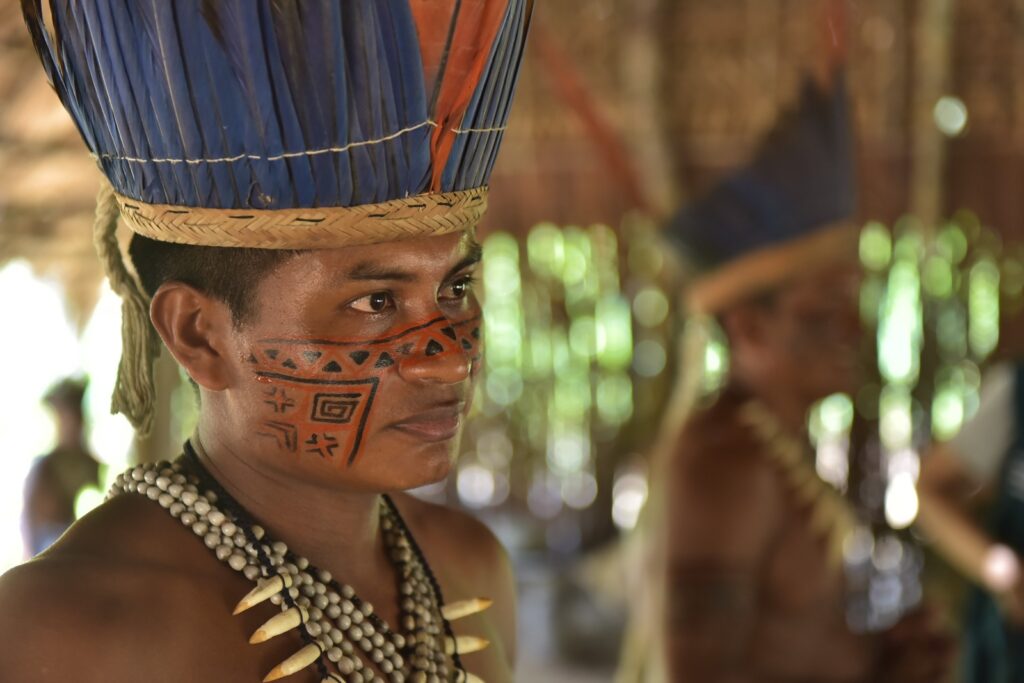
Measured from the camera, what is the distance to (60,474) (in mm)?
3119

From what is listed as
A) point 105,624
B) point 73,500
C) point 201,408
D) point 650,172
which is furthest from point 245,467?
point 650,172

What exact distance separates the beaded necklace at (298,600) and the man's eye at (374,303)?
268 mm

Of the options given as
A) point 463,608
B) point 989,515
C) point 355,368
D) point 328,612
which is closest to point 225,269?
point 355,368

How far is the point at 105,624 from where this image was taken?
4.13 feet

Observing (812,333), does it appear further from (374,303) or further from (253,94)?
(253,94)

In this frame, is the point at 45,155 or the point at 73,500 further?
the point at 73,500

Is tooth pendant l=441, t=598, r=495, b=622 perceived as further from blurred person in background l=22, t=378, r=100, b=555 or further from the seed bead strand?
blurred person in background l=22, t=378, r=100, b=555

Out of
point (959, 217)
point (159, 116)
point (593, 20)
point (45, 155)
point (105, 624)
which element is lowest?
point (959, 217)

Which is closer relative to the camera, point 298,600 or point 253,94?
point 253,94

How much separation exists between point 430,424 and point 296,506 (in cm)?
20

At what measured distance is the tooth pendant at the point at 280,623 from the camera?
1.35 metres

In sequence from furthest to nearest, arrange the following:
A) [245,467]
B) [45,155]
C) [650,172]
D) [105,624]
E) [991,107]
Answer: [650,172], [991,107], [45,155], [245,467], [105,624]

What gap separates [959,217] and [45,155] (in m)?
4.00

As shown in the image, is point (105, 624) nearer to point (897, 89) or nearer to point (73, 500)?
point (73, 500)
